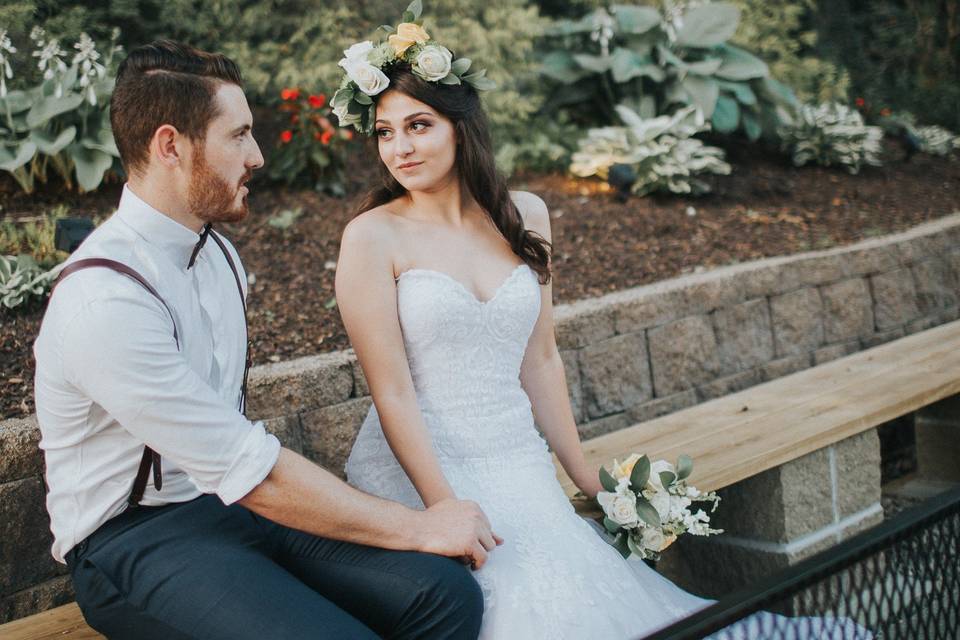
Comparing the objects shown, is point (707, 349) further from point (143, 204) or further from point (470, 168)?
point (143, 204)

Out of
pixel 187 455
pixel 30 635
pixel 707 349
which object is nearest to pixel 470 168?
pixel 187 455

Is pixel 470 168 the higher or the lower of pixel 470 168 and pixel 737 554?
the higher

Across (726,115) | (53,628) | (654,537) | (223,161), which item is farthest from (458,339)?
(726,115)

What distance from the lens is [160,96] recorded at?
82.5 inches

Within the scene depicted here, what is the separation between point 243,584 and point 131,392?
16.3 inches

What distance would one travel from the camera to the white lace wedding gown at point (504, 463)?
2.33 metres

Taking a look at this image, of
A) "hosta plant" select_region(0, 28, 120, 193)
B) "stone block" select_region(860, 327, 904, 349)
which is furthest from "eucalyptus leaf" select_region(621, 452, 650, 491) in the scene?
"stone block" select_region(860, 327, 904, 349)

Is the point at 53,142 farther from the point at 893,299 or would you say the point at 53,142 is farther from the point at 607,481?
the point at 893,299

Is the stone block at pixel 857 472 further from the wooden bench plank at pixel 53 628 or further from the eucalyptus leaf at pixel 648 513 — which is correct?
the wooden bench plank at pixel 53 628

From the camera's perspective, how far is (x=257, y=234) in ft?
15.5

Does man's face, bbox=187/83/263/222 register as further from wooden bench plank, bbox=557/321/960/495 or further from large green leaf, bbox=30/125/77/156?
large green leaf, bbox=30/125/77/156

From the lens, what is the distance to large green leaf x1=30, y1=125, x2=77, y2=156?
174 inches

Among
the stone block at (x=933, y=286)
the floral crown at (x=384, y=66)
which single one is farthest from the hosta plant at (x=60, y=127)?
the stone block at (x=933, y=286)

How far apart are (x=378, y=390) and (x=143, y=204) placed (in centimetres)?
74
